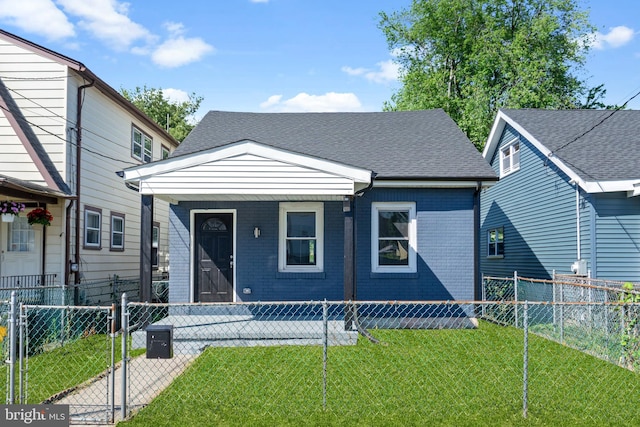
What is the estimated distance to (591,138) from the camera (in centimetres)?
1449

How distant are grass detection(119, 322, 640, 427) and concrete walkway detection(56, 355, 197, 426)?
8.9 inches

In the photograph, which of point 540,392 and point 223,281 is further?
point 223,281

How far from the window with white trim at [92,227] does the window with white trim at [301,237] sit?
15.4ft

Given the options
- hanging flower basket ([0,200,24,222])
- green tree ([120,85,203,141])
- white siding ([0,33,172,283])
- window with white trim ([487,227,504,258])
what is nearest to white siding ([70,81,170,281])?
white siding ([0,33,172,283])

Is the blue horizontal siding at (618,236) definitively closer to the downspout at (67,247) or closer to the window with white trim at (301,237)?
the window with white trim at (301,237)

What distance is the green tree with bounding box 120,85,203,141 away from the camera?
40.9 metres

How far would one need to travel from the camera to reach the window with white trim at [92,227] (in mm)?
12430

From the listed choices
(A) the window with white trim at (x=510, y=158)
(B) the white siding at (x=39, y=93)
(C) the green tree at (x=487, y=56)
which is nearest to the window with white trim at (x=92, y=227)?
(B) the white siding at (x=39, y=93)

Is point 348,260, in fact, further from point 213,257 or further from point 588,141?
point 588,141

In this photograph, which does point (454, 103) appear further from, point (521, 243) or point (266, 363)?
point (266, 363)

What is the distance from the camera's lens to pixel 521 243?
1638cm

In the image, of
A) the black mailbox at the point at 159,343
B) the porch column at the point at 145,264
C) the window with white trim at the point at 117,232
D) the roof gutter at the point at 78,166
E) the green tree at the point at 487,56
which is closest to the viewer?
the black mailbox at the point at 159,343

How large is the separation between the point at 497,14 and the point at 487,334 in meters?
24.7

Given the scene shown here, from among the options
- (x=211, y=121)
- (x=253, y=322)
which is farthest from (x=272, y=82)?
(x=253, y=322)
